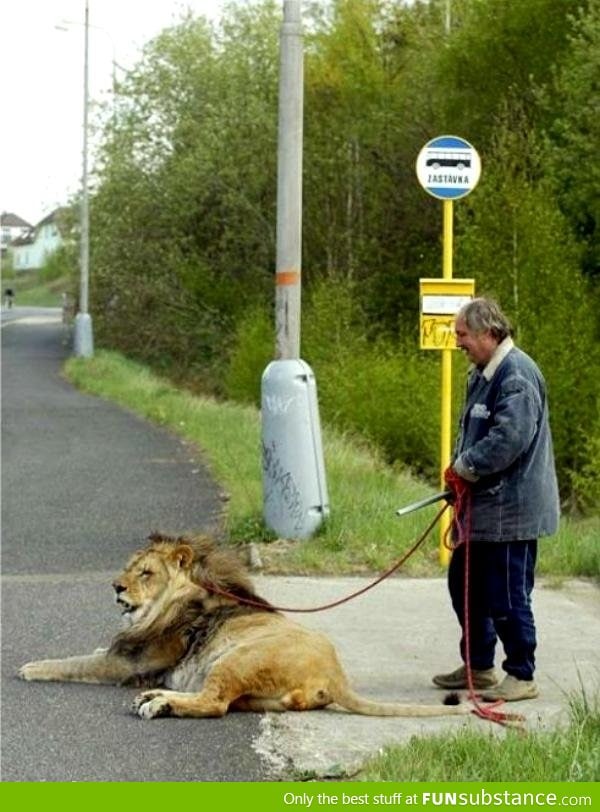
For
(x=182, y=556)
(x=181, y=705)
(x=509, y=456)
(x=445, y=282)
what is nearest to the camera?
(x=181, y=705)

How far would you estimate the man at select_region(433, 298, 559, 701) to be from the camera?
806 cm

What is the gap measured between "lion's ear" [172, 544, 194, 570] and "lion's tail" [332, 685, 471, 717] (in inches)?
45.8

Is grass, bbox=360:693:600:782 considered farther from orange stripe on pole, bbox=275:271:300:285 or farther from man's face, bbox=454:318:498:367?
orange stripe on pole, bbox=275:271:300:285

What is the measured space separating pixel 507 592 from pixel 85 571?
4.84 m

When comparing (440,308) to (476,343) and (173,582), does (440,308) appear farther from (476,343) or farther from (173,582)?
(173,582)

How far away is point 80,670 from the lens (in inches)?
336

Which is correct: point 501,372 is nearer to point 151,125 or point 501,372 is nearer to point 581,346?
point 581,346

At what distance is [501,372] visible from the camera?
8.10 metres

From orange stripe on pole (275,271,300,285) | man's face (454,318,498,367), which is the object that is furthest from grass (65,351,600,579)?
man's face (454,318,498,367)

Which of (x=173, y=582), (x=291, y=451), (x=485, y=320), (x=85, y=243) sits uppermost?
(x=85, y=243)

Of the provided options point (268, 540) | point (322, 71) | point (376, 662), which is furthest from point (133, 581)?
point (322, 71)

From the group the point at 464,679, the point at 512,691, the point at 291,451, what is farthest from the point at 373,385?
the point at 512,691

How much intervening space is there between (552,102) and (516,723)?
1100 inches

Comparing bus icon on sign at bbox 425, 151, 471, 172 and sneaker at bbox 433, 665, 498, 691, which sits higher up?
bus icon on sign at bbox 425, 151, 471, 172
